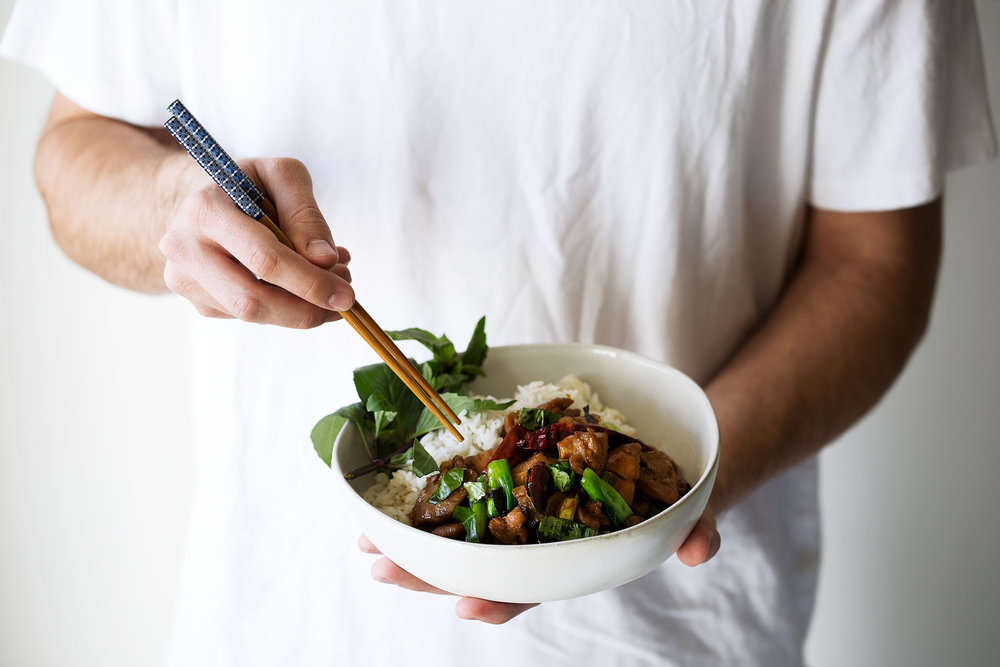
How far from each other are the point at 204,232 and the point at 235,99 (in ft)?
1.46

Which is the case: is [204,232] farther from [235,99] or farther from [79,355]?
[79,355]

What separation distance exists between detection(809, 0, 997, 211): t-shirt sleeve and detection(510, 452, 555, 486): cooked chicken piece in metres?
0.77

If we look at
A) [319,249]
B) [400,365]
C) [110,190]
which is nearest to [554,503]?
[400,365]

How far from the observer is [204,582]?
122 cm

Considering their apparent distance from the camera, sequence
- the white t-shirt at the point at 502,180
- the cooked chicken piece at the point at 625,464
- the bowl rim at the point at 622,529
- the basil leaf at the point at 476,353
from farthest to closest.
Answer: the white t-shirt at the point at 502,180, the basil leaf at the point at 476,353, the cooked chicken piece at the point at 625,464, the bowl rim at the point at 622,529

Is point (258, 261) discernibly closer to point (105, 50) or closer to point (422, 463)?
point (422, 463)

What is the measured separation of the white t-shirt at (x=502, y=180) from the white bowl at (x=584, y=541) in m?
0.28

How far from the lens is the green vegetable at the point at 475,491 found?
0.75 metres

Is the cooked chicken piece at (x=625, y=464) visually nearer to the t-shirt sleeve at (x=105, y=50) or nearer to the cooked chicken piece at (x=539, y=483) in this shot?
the cooked chicken piece at (x=539, y=483)

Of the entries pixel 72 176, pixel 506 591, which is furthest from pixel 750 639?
pixel 72 176

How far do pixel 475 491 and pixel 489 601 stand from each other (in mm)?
116

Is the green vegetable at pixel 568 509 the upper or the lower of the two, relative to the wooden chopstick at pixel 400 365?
lower

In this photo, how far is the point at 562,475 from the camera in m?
0.75

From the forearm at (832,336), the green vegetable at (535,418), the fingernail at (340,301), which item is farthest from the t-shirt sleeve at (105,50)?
the forearm at (832,336)
